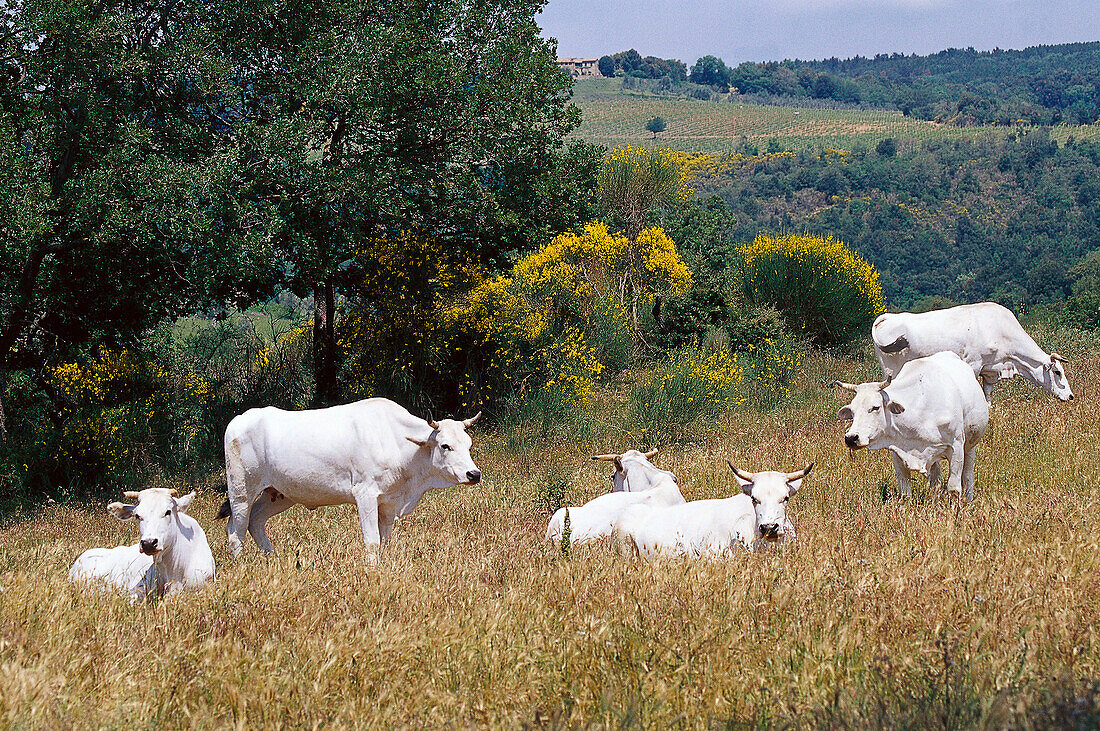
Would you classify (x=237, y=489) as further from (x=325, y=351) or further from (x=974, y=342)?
(x=974, y=342)

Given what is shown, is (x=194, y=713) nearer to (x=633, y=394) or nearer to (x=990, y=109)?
(x=633, y=394)

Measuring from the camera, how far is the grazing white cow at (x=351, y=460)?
27.4ft

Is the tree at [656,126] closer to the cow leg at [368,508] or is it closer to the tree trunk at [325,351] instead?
the tree trunk at [325,351]

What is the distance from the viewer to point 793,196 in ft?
282

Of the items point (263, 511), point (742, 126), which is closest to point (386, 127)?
point (263, 511)

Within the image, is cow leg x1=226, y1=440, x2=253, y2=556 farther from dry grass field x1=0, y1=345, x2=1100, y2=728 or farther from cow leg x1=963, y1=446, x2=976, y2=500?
cow leg x1=963, y1=446, x2=976, y2=500

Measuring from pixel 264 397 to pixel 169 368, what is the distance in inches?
62.9

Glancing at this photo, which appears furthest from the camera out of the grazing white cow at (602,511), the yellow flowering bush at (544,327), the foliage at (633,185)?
the foliage at (633,185)

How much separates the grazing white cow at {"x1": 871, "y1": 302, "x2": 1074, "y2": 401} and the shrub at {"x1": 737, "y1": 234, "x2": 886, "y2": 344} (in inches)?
323

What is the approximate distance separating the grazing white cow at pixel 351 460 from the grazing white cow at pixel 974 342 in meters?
6.18

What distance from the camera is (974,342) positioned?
39.0 ft

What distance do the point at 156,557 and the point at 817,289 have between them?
16130mm

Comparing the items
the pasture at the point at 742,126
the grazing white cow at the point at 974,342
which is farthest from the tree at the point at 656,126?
the grazing white cow at the point at 974,342

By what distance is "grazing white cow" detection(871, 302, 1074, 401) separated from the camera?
11844mm
